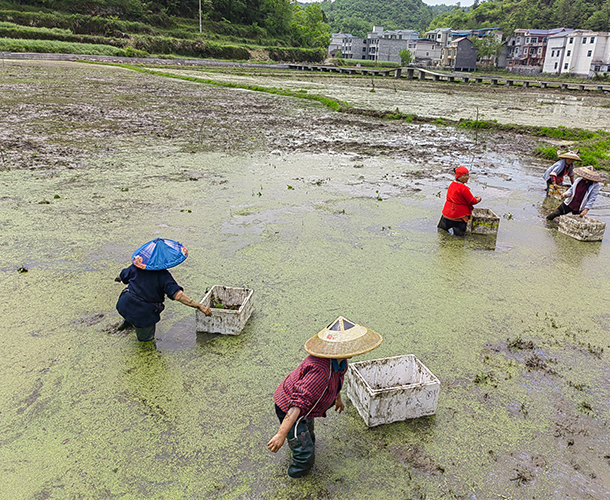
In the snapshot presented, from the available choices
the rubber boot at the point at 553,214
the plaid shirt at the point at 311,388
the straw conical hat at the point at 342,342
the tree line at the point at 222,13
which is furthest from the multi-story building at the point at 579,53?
the plaid shirt at the point at 311,388

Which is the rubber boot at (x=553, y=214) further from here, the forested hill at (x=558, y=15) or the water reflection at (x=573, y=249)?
the forested hill at (x=558, y=15)

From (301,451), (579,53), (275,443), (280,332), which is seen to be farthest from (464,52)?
(275,443)

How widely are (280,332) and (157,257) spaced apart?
1.18 metres

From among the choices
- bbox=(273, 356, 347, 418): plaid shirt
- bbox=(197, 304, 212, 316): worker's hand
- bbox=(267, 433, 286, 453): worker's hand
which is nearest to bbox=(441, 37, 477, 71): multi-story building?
bbox=(197, 304, 212, 316): worker's hand

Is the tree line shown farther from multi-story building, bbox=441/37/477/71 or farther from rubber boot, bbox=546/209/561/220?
rubber boot, bbox=546/209/561/220

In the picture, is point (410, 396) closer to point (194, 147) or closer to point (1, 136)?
point (194, 147)

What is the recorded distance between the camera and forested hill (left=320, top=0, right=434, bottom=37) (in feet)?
482

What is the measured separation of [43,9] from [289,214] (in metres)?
60.3

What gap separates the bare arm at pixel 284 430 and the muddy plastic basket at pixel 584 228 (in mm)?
5414

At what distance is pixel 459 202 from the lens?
5.90 metres

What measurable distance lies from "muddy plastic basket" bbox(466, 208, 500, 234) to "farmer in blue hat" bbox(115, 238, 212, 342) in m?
4.18

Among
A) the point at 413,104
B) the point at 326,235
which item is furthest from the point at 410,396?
the point at 413,104

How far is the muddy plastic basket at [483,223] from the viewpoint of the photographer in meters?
6.08

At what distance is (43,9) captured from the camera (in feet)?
169
